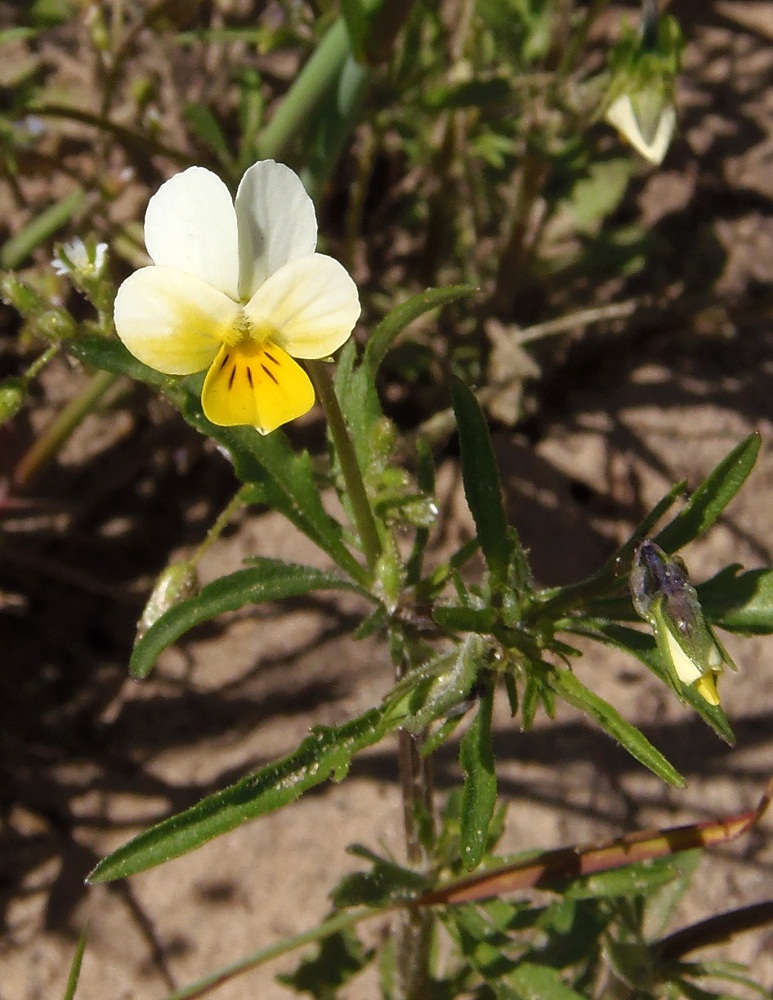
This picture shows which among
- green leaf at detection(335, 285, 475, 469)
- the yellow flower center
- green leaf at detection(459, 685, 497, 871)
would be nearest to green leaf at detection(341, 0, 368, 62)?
green leaf at detection(335, 285, 475, 469)

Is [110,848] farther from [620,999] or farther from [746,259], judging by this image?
[746,259]

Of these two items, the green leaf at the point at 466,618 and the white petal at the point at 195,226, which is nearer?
the white petal at the point at 195,226

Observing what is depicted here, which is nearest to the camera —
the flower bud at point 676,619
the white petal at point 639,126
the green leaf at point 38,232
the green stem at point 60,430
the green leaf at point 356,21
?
the flower bud at point 676,619

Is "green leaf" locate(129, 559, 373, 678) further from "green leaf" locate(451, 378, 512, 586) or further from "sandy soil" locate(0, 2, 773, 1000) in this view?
"sandy soil" locate(0, 2, 773, 1000)

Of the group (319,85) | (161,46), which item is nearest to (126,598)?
(319,85)

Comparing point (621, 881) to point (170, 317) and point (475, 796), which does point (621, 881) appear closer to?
point (475, 796)

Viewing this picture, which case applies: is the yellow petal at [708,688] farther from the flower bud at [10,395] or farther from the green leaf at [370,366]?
the flower bud at [10,395]

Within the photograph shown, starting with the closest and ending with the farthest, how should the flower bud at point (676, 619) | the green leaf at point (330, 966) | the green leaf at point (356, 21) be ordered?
the flower bud at point (676, 619) → the green leaf at point (356, 21) → the green leaf at point (330, 966)

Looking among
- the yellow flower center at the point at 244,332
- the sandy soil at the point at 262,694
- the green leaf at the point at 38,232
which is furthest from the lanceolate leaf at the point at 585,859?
the green leaf at the point at 38,232
